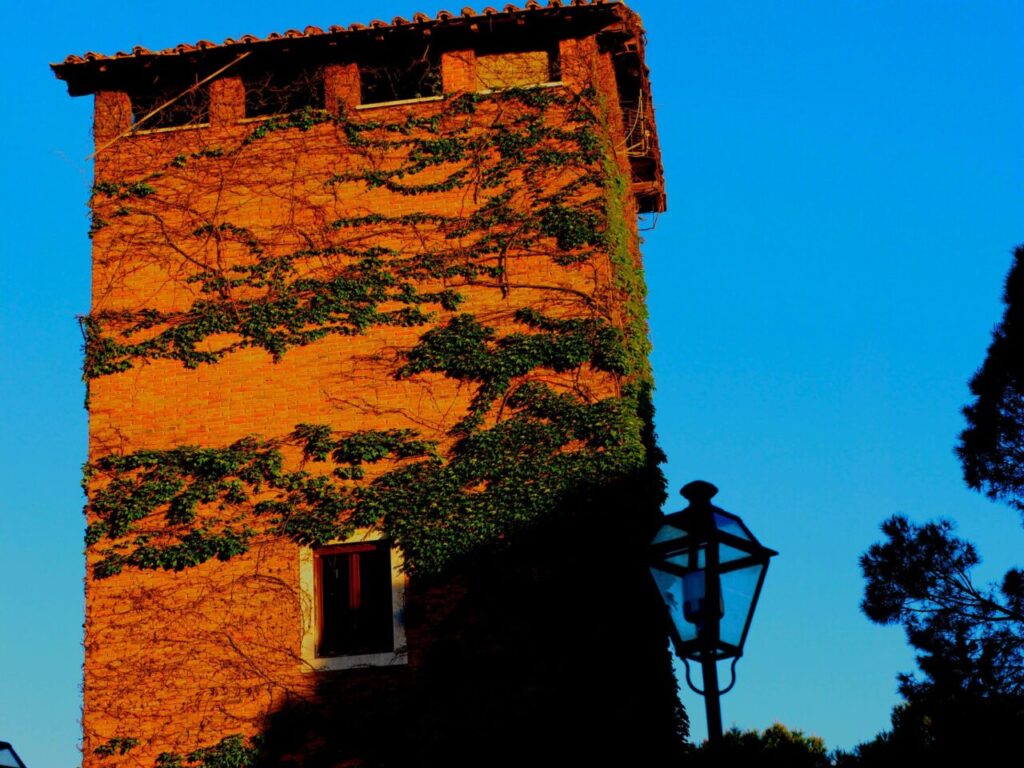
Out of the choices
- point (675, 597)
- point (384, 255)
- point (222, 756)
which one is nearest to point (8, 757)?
point (222, 756)

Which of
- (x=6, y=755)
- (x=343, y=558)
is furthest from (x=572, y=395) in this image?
(x=6, y=755)

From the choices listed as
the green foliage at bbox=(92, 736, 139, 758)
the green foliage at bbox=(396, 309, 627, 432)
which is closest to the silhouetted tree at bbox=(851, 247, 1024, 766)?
the green foliage at bbox=(396, 309, 627, 432)

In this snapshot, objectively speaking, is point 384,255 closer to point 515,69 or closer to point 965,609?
point 515,69

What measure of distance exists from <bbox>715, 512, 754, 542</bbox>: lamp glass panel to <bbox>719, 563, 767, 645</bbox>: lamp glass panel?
0.55 ft

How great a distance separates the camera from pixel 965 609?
13.6 meters

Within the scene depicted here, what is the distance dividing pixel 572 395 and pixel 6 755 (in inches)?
269

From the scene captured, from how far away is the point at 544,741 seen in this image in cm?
1238

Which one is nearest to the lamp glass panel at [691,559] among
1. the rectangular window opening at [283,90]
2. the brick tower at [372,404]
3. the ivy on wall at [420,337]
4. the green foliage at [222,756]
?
the brick tower at [372,404]

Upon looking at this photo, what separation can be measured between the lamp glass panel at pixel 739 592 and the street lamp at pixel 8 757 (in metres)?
4.93

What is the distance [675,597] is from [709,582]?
0.24m

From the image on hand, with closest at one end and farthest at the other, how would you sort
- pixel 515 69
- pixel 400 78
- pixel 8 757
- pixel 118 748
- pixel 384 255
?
pixel 8 757 → pixel 118 748 → pixel 384 255 → pixel 515 69 → pixel 400 78

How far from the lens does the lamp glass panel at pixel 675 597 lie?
266 inches

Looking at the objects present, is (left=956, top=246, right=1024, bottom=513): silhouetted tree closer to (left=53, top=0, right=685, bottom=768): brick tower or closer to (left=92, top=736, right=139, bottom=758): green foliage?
(left=53, top=0, right=685, bottom=768): brick tower

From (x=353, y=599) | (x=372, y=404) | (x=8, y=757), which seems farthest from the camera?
(x=372, y=404)
